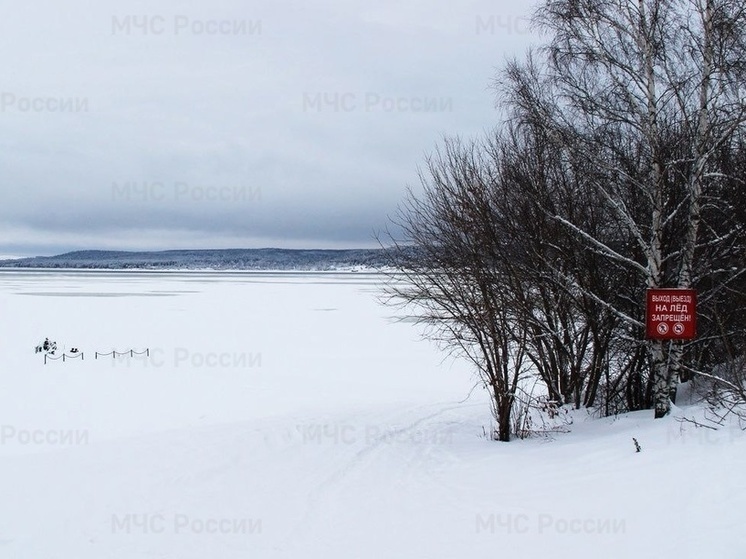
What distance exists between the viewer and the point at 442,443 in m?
11.3

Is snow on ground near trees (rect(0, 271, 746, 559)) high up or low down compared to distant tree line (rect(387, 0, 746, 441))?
down

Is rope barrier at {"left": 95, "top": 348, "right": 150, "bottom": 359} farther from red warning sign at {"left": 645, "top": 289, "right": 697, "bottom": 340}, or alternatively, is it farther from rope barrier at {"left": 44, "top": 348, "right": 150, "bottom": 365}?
red warning sign at {"left": 645, "top": 289, "right": 697, "bottom": 340}

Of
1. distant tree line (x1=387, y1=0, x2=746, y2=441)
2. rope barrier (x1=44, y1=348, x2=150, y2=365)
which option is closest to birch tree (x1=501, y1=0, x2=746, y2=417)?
distant tree line (x1=387, y1=0, x2=746, y2=441)

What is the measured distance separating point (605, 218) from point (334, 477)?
660 centimetres

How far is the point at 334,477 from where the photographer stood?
9188 millimetres

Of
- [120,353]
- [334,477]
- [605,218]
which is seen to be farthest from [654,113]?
[120,353]

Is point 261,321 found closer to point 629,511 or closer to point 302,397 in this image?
point 302,397

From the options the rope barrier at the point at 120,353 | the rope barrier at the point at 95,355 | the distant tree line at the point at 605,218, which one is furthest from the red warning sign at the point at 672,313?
the rope barrier at the point at 120,353

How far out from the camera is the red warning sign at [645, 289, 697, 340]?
8.52m

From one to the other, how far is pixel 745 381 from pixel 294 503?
22.3ft

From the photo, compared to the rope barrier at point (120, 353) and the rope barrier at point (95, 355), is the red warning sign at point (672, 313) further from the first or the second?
the rope barrier at point (120, 353)

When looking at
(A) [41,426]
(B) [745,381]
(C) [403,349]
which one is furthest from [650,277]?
(C) [403,349]

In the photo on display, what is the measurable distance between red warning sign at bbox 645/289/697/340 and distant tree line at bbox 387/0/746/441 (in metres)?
0.51

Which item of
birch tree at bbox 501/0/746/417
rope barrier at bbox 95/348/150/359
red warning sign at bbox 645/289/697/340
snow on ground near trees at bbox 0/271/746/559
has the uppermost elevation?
birch tree at bbox 501/0/746/417
